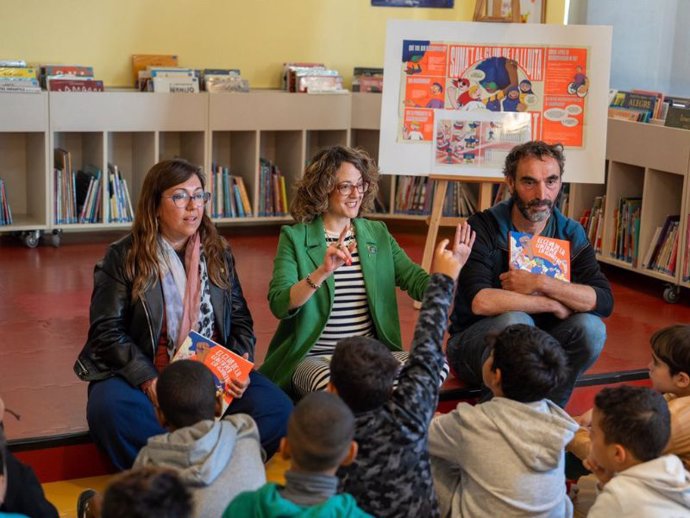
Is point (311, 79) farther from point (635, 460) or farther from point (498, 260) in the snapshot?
point (635, 460)

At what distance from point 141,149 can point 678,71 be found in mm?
3176

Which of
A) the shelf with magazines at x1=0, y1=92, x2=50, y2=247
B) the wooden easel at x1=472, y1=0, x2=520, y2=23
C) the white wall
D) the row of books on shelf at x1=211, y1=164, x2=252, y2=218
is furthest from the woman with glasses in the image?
the white wall

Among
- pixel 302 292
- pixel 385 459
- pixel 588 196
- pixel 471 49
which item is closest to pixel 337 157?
pixel 302 292

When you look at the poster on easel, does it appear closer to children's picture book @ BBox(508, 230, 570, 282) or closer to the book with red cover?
children's picture book @ BBox(508, 230, 570, 282)

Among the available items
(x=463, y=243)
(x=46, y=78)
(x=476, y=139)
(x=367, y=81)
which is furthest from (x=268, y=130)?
(x=463, y=243)

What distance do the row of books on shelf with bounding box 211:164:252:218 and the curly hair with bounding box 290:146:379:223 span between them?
3032mm

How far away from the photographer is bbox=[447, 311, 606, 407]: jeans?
3.53 meters

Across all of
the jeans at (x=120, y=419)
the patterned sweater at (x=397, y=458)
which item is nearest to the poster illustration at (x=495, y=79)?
the jeans at (x=120, y=419)

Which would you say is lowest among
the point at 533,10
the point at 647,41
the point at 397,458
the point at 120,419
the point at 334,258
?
the point at 120,419

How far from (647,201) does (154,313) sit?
334 cm

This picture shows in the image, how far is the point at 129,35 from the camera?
6469mm

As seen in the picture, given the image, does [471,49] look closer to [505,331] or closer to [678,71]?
[678,71]

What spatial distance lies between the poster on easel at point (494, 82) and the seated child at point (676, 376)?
2277mm

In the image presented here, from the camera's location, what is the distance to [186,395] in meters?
2.43
